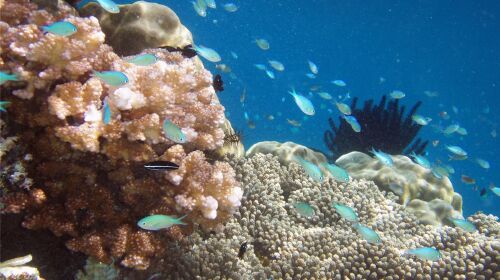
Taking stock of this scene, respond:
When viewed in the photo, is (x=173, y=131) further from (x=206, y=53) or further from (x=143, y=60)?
(x=206, y=53)

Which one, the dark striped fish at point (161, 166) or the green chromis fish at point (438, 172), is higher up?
the green chromis fish at point (438, 172)

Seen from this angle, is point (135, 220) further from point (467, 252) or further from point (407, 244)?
point (467, 252)

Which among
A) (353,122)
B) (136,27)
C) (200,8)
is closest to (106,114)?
(136,27)

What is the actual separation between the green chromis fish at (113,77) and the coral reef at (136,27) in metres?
2.26

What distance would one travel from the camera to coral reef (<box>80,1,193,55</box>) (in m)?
5.44

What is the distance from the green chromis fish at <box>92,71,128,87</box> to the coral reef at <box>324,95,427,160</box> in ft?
27.4

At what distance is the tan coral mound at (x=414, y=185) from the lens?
20.8 feet

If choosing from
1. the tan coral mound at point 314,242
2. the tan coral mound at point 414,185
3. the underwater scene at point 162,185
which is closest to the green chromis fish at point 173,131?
the underwater scene at point 162,185

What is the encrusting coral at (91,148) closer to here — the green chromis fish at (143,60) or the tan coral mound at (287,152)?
the green chromis fish at (143,60)

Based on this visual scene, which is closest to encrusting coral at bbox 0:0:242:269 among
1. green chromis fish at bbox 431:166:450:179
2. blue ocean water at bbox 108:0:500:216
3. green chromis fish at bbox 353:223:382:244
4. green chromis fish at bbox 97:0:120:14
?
green chromis fish at bbox 97:0:120:14

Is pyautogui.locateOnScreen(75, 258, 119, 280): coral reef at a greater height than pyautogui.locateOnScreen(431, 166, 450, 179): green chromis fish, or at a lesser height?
lesser

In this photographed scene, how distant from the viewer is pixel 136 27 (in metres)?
5.42

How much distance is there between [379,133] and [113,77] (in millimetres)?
9264

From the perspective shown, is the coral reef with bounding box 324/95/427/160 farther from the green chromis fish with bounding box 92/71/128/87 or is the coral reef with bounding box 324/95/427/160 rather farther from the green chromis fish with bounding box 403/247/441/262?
the green chromis fish with bounding box 92/71/128/87
